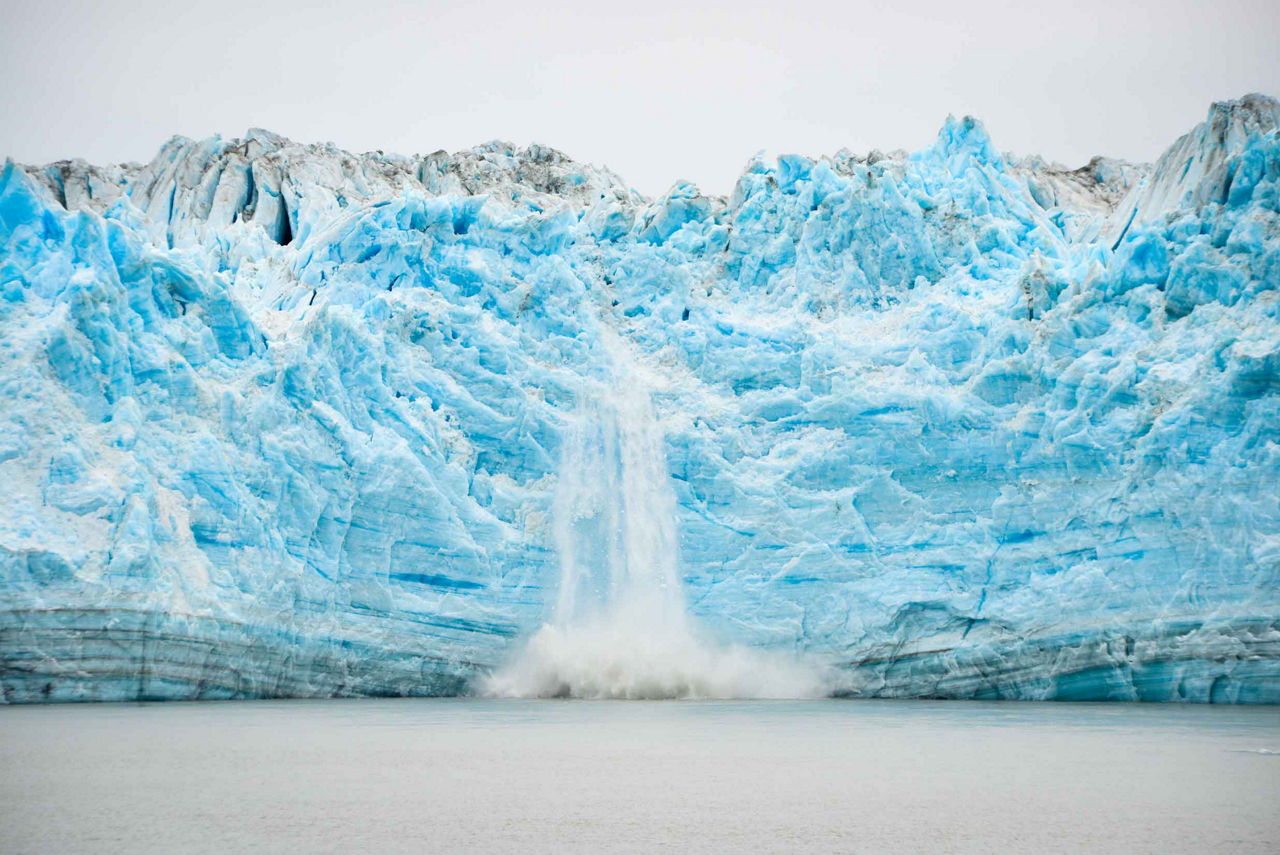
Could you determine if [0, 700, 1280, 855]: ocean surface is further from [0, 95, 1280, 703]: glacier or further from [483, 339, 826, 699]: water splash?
[483, 339, 826, 699]: water splash

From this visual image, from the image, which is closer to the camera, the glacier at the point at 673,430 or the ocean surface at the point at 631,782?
the ocean surface at the point at 631,782

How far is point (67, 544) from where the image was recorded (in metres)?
16.2

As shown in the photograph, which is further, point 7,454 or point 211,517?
point 211,517

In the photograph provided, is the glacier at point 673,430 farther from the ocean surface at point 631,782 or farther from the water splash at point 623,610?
the ocean surface at point 631,782

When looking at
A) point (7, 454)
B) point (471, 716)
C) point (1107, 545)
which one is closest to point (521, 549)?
point (471, 716)

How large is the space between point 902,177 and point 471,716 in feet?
40.6

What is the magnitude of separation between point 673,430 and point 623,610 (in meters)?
3.04

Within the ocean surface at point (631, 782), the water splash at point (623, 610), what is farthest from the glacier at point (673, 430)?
the ocean surface at point (631, 782)

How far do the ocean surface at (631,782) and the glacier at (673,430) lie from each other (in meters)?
1.89

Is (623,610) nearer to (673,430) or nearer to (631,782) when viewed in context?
(673,430)

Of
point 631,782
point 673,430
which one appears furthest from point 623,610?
point 631,782

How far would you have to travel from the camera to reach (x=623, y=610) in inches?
810

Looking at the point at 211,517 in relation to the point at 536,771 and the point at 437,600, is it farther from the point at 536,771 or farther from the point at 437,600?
the point at 536,771

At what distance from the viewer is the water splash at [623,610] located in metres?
20.3
